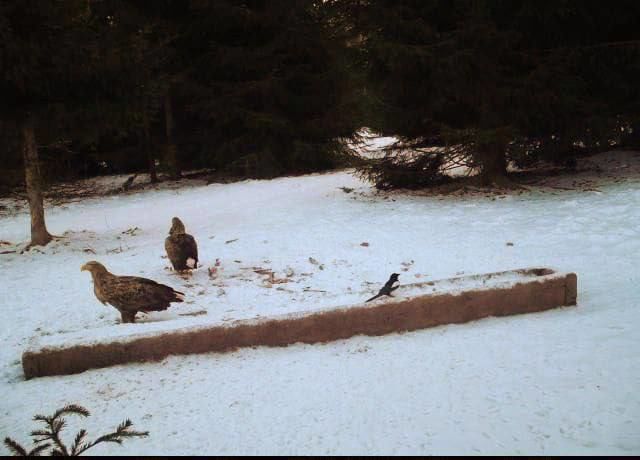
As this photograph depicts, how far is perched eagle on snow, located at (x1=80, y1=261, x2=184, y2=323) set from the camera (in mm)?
4668

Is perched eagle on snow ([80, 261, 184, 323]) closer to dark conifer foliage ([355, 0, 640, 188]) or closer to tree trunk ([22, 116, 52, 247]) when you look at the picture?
tree trunk ([22, 116, 52, 247])

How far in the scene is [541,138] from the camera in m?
10.9

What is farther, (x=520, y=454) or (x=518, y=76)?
(x=518, y=76)

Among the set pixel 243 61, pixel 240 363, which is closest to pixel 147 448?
pixel 240 363

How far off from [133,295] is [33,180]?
5351 mm

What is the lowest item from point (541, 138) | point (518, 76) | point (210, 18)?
point (541, 138)

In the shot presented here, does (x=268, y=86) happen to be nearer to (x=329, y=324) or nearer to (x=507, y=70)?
(x=507, y=70)

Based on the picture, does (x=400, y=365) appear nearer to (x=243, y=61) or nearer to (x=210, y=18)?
(x=243, y=61)

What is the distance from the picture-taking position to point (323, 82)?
17156 mm

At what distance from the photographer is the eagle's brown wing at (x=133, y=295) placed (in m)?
4.66

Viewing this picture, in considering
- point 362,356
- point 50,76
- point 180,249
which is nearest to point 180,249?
point 180,249

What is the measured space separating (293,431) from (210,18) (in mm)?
16603

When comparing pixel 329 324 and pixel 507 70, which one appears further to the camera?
pixel 507 70

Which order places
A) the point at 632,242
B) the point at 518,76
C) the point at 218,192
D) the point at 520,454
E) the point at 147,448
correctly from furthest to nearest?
1. the point at 218,192
2. the point at 518,76
3. the point at 632,242
4. the point at 147,448
5. the point at 520,454
